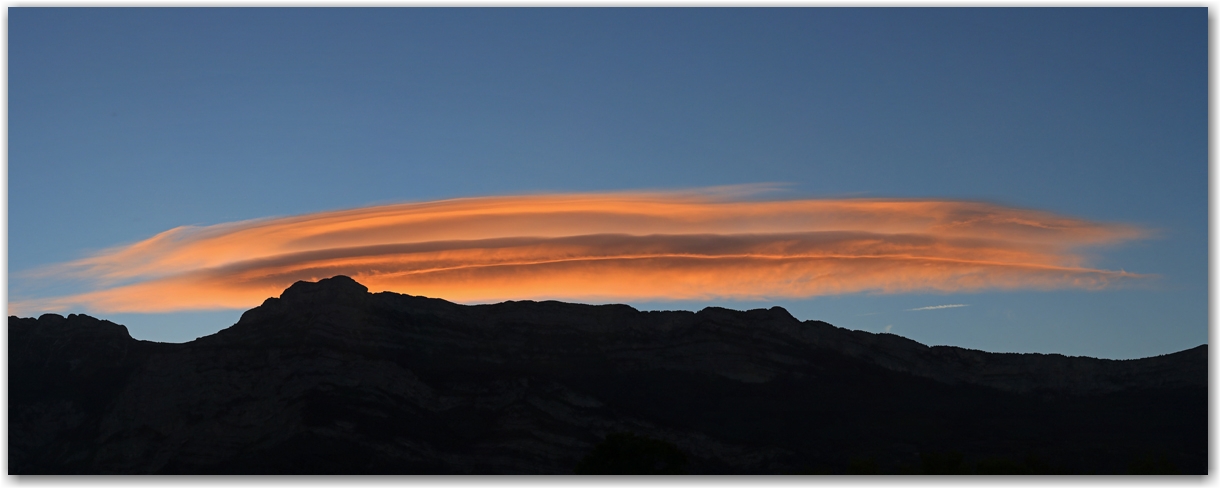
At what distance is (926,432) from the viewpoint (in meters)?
143

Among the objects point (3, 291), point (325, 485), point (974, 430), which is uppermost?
point (3, 291)

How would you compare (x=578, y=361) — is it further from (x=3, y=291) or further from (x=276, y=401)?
(x=3, y=291)

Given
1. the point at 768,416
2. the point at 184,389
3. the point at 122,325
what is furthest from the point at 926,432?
the point at 122,325

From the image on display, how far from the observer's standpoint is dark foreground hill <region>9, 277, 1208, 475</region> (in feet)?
424

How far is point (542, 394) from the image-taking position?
465 ft

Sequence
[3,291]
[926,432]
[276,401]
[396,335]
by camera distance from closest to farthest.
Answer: [3,291] < [276,401] < [926,432] < [396,335]

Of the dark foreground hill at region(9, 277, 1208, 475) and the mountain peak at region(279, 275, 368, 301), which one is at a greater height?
the mountain peak at region(279, 275, 368, 301)

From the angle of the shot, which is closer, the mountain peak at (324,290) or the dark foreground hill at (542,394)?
the dark foreground hill at (542,394)

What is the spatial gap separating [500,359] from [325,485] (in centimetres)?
10947

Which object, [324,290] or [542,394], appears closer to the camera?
[542,394]

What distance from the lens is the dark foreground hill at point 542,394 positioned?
424 feet

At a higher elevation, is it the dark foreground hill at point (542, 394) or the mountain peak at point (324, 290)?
the mountain peak at point (324, 290)

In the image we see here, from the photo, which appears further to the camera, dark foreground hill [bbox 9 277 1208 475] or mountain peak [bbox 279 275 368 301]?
mountain peak [bbox 279 275 368 301]

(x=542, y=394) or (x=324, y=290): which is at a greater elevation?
(x=324, y=290)
